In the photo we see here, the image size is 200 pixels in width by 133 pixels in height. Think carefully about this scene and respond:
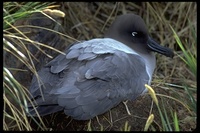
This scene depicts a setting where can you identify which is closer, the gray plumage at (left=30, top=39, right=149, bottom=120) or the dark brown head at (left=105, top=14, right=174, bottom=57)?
the gray plumage at (left=30, top=39, right=149, bottom=120)

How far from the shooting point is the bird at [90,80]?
14.1 ft

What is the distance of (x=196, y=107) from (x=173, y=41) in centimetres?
250

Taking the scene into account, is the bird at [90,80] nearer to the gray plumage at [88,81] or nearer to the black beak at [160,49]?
the gray plumage at [88,81]

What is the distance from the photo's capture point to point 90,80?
4426mm

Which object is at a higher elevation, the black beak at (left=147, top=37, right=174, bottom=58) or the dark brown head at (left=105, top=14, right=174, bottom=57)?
the dark brown head at (left=105, top=14, right=174, bottom=57)

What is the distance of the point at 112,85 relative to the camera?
4.48 meters

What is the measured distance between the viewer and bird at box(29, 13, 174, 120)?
4309 mm

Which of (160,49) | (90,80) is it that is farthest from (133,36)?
(90,80)

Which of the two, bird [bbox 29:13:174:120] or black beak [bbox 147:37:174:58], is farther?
black beak [bbox 147:37:174:58]

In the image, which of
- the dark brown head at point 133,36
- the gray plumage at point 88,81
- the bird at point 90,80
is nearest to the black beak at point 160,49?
the dark brown head at point 133,36

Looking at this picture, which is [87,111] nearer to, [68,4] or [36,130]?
[36,130]

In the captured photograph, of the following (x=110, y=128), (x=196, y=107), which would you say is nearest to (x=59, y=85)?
(x=110, y=128)

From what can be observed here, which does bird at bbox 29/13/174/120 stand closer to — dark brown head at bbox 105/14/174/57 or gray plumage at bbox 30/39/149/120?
gray plumage at bbox 30/39/149/120

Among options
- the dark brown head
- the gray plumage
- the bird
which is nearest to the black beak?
the dark brown head
